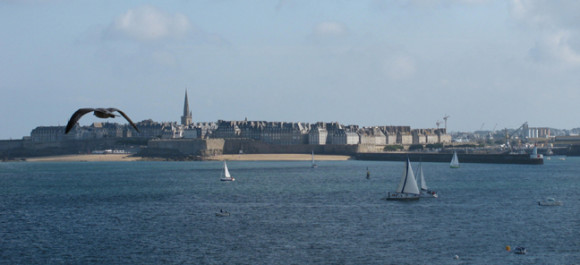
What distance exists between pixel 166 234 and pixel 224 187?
114 ft

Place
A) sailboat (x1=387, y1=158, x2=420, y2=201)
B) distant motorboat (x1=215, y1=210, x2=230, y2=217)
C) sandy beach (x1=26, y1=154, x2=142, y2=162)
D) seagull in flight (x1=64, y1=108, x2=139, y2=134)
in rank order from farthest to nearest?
sandy beach (x1=26, y1=154, x2=142, y2=162) → sailboat (x1=387, y1=158, x2=420, y2=201) → distant motorboat (x1=215, y1=210, x2=230, y2=217) → seagull in flight (x1=64, y1=108, x2=139, y2=134)

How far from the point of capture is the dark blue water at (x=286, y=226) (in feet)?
116

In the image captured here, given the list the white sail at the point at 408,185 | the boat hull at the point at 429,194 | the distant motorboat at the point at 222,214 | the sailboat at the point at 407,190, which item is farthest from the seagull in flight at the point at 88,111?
the boat hull at the point at 429,194

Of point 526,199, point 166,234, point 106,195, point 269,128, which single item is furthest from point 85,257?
point 269,128

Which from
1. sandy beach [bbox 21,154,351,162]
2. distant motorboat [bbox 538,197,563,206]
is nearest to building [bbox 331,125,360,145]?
sandy beach [bbox 21,154,351,162]

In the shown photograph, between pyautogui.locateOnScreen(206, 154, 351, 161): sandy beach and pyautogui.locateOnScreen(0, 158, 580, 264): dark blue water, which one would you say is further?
pyautogui.locateOnScreen(206, 154, 351, 161): sandy beach

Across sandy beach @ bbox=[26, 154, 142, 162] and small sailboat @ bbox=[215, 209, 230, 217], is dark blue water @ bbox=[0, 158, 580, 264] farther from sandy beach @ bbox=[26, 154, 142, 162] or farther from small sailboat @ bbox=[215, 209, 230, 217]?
sandy beach @ bbox=[26, 154, 142, 162]

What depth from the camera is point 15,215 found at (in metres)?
52.2

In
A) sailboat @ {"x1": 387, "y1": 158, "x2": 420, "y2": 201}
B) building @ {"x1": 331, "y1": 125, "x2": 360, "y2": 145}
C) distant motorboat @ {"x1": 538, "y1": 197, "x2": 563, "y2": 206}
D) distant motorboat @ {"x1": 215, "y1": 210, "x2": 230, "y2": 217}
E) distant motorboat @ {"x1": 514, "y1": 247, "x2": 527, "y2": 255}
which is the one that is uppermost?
building @ {"x1": 331, "y1": 125, "x2": 360, "y2": 145}

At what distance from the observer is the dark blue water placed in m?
35.3

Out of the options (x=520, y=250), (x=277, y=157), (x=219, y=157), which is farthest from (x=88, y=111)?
(x=219, y=157)

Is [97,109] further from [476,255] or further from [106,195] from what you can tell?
[106,195]

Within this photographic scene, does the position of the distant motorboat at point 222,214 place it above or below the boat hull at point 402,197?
below

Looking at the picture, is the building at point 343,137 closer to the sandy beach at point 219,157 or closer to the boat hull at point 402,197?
the sandy beach at point 219,157
